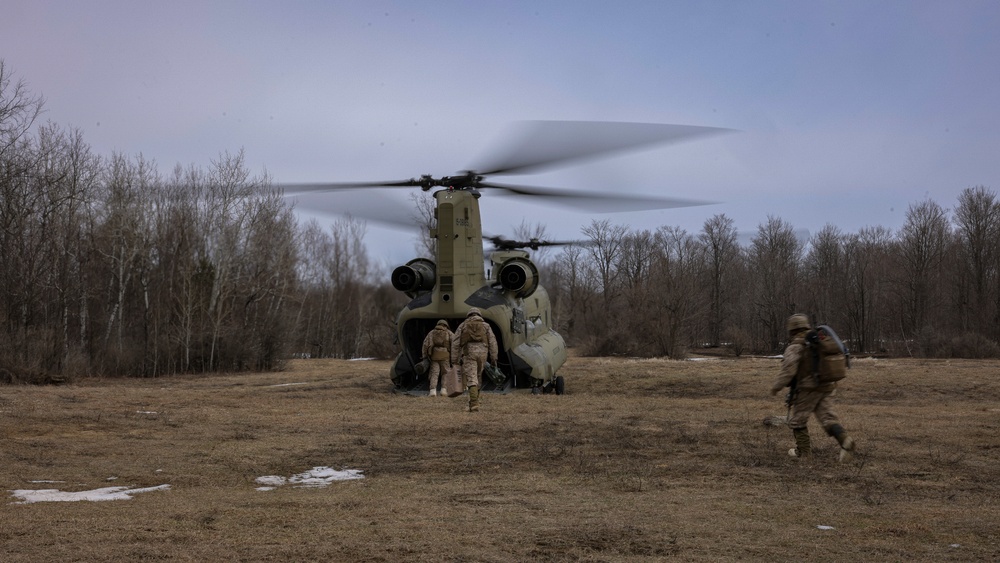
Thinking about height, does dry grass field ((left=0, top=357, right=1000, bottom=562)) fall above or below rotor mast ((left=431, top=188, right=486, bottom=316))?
below

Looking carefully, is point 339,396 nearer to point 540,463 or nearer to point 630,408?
point 630,408

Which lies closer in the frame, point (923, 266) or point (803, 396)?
point (803, 396)

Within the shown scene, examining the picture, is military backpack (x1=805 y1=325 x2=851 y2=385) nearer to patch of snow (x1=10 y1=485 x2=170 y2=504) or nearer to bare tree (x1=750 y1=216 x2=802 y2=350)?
patch of snow (x1=10 y1=485 x2=170 y2=504)

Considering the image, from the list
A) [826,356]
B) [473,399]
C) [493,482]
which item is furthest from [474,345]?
[493,482]

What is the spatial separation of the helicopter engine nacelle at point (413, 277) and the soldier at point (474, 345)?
7.54ft

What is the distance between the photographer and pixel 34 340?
71.6 ft

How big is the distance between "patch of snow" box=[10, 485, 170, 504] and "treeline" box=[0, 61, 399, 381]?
16.4 m

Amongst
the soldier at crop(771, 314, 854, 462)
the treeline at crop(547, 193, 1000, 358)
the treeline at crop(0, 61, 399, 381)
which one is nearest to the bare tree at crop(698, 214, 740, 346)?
the treeline at crop(547, 193, 1000, 358)

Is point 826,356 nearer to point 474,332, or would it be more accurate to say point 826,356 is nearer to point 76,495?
point 474,332

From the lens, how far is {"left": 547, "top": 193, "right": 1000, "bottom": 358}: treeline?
135ft

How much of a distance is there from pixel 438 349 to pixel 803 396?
28.9 ft

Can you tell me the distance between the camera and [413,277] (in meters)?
18.3

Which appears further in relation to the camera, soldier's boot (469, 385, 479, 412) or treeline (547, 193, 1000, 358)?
treeline (547, 193, 1000, 358)

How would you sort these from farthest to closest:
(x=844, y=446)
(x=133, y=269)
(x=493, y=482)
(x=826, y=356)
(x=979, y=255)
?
(x=979, y=255) → (x=133, y=269) → (x=826, y=356) → (x=844, y=446) → (x=493, y=482)
